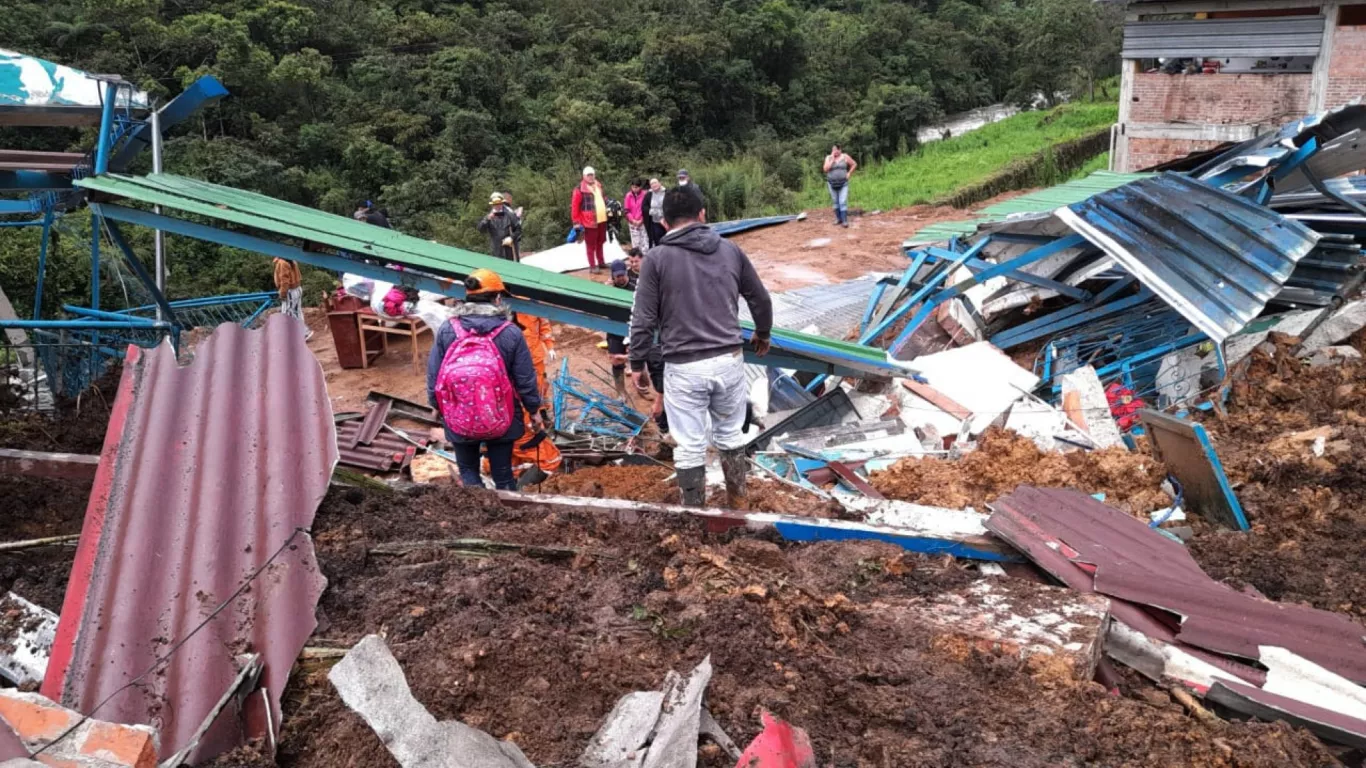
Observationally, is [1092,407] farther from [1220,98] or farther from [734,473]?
[1220,98]

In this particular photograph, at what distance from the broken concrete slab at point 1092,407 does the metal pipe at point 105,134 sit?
661cm

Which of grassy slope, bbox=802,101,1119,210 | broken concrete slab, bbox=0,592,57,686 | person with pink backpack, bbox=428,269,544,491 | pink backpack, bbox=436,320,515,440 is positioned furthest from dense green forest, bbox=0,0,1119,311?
broken concrete slab, bbox=0,592,57,686

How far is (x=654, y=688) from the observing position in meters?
2.36

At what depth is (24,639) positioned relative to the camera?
258 cm

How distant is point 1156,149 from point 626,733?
17.2 meters

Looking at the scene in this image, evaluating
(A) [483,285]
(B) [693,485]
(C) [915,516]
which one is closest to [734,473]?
(B) [693,485]

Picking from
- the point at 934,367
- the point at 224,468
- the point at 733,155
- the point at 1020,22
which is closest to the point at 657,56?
the point at 733,155

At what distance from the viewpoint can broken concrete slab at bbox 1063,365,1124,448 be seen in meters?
6.50

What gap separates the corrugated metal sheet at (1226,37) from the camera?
1466 centimetres

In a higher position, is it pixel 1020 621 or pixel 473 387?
pixel 473 387

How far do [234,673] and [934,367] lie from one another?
609 cm

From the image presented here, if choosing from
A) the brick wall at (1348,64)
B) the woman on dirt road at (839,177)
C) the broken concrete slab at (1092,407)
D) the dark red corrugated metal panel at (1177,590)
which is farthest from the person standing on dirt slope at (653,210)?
the dark red corrugated metal panel at (1177,590)

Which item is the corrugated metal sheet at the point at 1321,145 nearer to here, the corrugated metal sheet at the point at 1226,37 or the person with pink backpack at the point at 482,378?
the person with pink backpack at the point at 482,378

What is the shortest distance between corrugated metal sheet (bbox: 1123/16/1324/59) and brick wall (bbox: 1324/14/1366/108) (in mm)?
278
